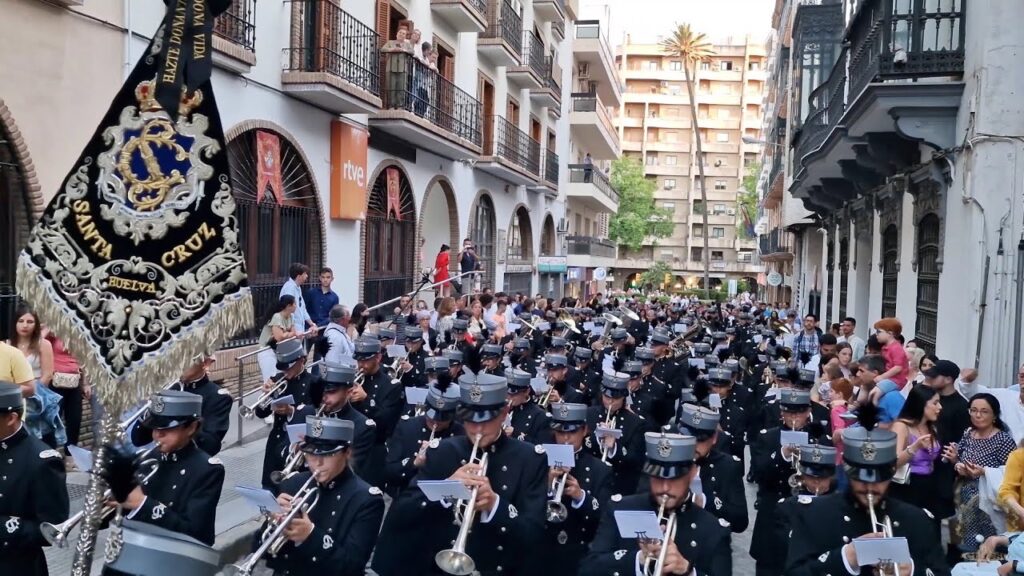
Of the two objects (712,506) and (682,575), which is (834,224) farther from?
(682,575)

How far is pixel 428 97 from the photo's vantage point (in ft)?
60.7

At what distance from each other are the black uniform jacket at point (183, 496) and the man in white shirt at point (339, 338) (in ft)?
16.4

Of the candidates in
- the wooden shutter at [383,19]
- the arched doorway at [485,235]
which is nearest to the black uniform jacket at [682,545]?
the wooden shutter at [383,19]

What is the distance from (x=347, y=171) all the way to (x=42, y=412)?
8668mm

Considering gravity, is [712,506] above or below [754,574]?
above

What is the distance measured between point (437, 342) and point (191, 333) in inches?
346

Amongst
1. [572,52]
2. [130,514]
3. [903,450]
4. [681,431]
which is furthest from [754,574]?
[572,52]

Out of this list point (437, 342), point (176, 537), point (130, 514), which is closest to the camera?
point (176, 537)

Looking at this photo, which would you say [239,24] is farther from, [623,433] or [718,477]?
[718,477]

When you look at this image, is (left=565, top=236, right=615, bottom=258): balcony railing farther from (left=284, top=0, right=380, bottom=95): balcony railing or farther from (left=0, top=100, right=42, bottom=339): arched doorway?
(left=0, top=100, right=42, bottom=339): arched doorway

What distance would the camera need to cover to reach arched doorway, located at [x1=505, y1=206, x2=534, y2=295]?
2878 centimetres

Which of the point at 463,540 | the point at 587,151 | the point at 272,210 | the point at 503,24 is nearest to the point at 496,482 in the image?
the point at 463,540

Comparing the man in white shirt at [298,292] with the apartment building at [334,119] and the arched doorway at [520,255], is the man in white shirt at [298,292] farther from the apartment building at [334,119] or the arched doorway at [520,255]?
the arched doorway at [520,255]

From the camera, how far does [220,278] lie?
4.19 metres
